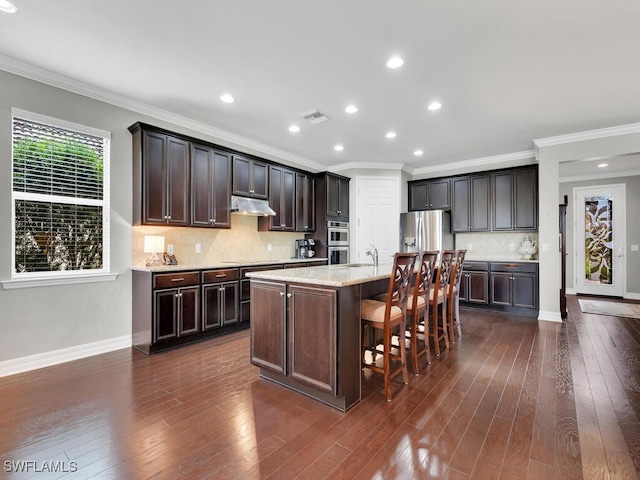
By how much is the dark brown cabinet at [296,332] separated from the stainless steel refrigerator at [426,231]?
13.4 feet

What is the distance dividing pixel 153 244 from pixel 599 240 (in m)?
8.93

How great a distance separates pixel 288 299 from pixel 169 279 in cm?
175

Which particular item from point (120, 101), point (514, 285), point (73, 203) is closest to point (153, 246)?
point (73, 203)

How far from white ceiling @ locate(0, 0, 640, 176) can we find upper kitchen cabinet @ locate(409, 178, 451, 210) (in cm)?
203

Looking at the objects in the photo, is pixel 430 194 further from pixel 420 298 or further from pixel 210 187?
pixel 210 187

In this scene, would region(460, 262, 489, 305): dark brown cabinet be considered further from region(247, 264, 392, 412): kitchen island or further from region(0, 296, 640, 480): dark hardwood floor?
region(247, 264, 392, 412): kitchen island

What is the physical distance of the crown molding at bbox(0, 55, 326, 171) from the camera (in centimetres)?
297

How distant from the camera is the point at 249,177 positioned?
4.88m

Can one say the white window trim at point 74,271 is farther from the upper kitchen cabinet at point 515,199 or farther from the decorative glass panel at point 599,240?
the decorative glass panel at point 599,240

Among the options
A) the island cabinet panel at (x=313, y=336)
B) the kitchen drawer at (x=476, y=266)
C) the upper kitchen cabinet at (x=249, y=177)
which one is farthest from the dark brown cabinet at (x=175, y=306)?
the kitchen drawer at (x=476, y=266)

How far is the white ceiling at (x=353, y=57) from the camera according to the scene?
228 cm

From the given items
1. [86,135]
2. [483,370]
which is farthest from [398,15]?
[86,135]

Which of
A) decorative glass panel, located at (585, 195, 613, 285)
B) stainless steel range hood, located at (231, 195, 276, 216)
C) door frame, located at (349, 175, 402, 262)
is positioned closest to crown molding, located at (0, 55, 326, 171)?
stainless steel range hood, located at (231, 195, 276, 216)

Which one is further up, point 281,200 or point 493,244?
point 281,200
